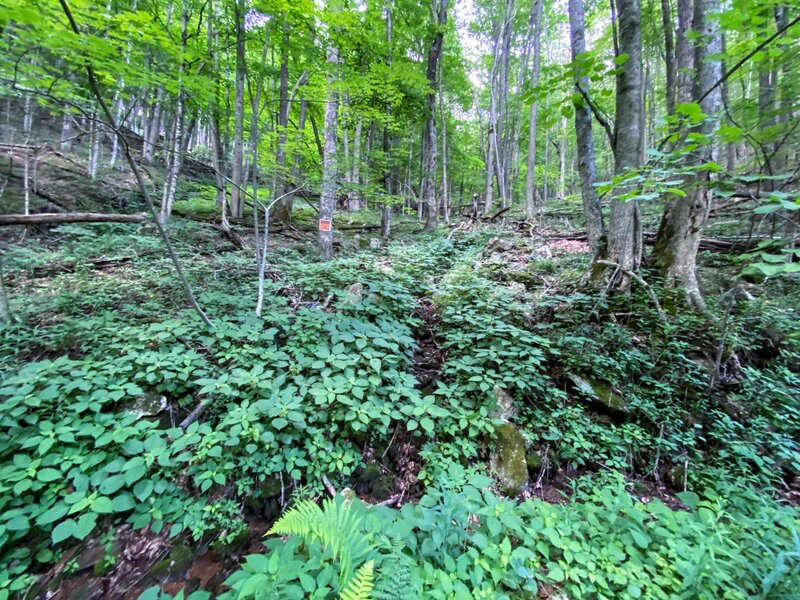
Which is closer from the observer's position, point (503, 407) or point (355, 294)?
point (503, 407)

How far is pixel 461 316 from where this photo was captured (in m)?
3.88

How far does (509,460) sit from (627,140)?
4.22 m

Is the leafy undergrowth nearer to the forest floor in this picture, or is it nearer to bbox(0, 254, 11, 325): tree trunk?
the forest floor

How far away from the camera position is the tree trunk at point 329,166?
18.7ft

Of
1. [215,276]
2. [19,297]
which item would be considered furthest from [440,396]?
[19,297]

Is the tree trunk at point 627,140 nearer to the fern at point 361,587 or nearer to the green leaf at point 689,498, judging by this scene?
the green leaf at point 689,498

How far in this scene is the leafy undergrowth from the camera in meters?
1.61

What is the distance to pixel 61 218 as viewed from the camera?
11.8 ft

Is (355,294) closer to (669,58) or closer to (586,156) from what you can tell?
(586,156)

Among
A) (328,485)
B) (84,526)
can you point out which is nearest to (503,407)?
(328,485)

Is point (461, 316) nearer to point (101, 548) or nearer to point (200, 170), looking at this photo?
point (101, 548)

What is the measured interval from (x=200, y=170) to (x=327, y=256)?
10.8m

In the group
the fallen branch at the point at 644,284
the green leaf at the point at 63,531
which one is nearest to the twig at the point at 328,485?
the green leaf at the point at 63,531

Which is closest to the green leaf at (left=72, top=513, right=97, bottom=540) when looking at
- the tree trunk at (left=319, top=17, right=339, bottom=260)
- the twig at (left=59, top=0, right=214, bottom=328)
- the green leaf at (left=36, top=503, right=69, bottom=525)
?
the green leaf at (left=36, top=503, right=69, bottom=525)
